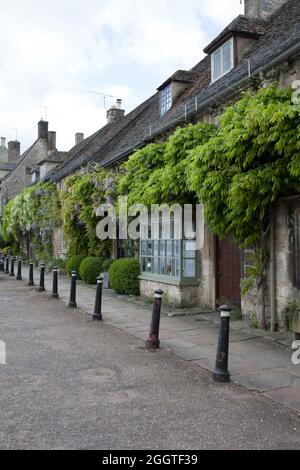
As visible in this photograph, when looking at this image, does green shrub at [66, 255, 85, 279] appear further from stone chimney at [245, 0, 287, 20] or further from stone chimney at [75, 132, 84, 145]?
stone chimney at [75, 132, 84, 145]

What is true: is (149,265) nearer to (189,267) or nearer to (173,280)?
(173,280)

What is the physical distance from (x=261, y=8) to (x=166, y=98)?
4402 mm

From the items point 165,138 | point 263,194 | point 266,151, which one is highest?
point 165,138

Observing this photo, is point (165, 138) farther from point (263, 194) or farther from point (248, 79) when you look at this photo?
point (263, 194)

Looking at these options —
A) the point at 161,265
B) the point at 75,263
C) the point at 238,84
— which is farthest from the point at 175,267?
the point at 75,263

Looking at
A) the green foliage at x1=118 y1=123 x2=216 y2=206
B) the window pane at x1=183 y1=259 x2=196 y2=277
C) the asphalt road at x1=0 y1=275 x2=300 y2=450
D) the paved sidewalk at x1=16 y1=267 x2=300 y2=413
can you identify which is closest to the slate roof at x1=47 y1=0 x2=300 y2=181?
the green foliage at x1=118 y1=123 x2=216 y2=206

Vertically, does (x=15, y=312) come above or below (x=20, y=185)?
below

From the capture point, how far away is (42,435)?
→ 3.93 m

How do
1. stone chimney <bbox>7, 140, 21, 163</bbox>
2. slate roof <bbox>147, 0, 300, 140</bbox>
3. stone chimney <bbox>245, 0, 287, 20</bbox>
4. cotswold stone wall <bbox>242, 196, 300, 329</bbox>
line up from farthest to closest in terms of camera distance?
stone chimney <bbox>7, 140, 21, 163</bbox> → stone chimney <bbox>245, 0, 287, 20</bbox> → slate roof <bbox>147, 0, 300, 140</bbox> → cotswold stone wall <bbox>242, 196, 300, 329</bbox>

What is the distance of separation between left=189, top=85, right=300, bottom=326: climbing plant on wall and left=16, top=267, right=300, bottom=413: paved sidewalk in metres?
1.06

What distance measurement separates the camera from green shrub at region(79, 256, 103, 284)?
55.2 ft

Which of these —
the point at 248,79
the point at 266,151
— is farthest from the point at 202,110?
the point at 266,151

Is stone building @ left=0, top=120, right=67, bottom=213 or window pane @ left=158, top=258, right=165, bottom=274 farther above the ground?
stone building @ left=0, top=120, right=67, bottom=213
